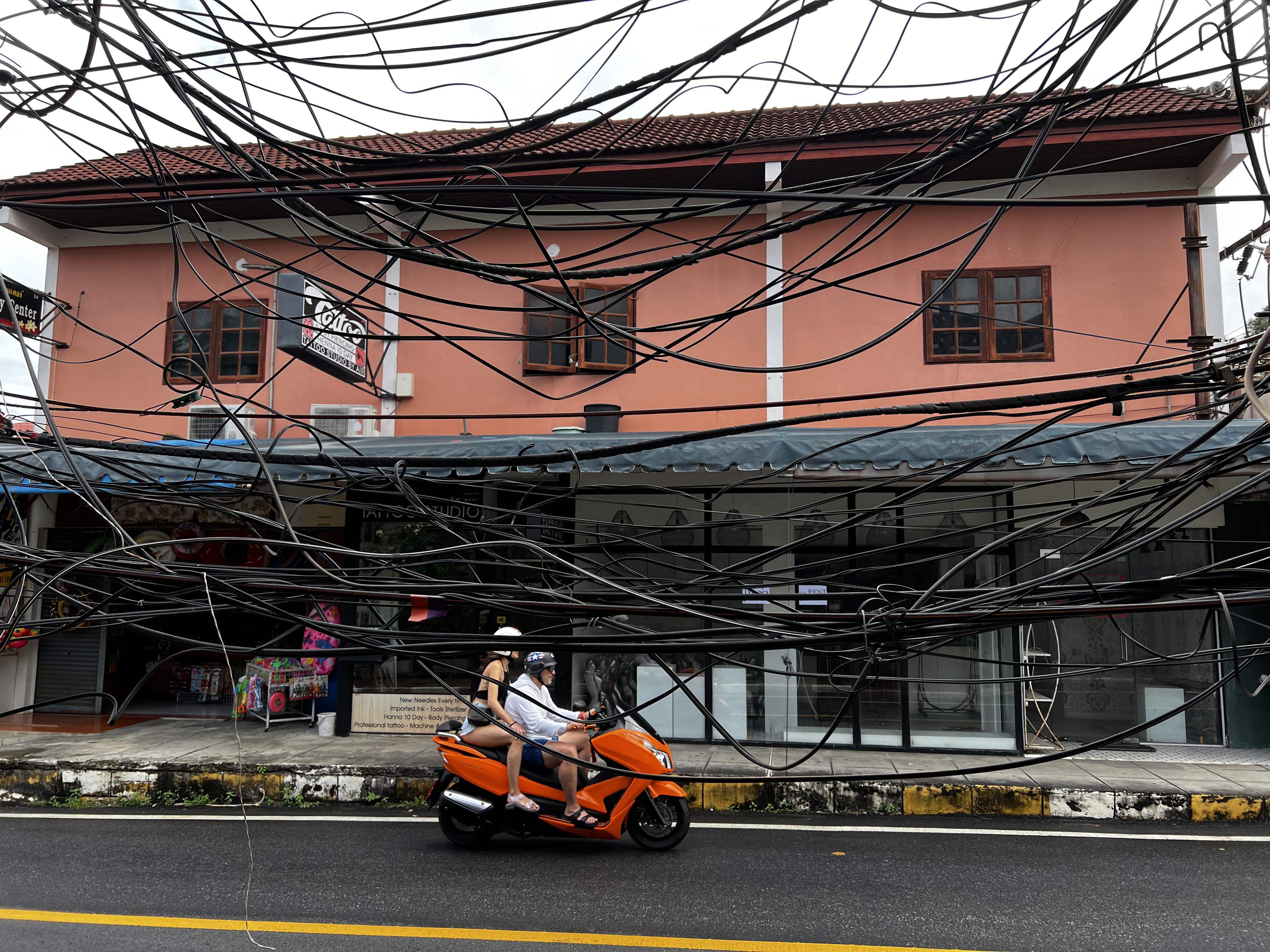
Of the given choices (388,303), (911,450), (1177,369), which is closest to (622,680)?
(911,450)

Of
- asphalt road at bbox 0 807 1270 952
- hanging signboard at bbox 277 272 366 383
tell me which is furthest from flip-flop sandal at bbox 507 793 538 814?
hanging signboard at bbox 277 272 366 383

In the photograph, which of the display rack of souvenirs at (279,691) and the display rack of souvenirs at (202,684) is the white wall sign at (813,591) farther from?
the display rack of souvenirs at (202,684)

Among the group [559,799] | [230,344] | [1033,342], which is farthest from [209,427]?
[1033,342]

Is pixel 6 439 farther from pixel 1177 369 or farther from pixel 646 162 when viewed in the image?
pixel 1177 369

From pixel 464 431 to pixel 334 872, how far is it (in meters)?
5.74

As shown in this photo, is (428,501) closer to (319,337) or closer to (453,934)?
(453,934)

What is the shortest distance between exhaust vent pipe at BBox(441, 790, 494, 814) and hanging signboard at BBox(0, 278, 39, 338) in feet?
26.0

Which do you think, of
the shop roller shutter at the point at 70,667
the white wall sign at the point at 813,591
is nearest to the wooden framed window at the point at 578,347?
the white wall sign at the point at 813,591

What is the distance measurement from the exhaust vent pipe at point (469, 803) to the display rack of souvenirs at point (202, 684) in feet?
23.7

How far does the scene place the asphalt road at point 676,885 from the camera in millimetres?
4391

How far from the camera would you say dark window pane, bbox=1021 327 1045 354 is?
959 centimetres

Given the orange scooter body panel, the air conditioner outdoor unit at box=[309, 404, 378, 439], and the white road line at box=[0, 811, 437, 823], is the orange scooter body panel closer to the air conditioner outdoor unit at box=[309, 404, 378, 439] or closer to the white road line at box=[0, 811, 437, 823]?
the white road line at box=[0, 811, 437, 823]

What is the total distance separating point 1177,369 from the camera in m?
9.80

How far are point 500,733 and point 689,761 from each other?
2.90 metres
